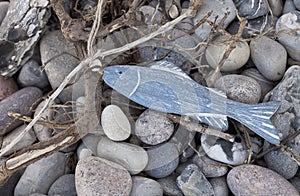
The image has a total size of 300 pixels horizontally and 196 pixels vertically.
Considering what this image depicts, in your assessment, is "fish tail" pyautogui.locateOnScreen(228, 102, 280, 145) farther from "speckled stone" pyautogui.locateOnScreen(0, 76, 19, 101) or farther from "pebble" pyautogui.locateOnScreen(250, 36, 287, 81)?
"speckled stone" pyautogui.locateOnScreen(0, 76, 19, 101)

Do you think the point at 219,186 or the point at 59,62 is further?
the point at 59,62

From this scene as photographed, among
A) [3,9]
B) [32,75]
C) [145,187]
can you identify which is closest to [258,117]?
[145,187]

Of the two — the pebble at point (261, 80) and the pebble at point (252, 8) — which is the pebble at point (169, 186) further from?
the pebble at point (252, 8)

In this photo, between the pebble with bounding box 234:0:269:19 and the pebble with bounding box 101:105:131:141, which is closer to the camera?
the pebble with bounding box 101:105:131:141

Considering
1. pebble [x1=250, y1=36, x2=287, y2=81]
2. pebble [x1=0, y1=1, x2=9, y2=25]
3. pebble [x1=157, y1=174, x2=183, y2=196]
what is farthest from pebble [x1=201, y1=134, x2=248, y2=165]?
pebble [x1=0, y1=1, x2=9, y2=25]

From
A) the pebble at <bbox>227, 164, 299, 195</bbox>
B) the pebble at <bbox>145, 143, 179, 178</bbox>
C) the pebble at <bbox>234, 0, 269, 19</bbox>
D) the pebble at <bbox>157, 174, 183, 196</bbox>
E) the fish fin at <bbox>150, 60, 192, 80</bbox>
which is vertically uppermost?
the pebble at <bbox>234, 0, 269, 19</bbox>

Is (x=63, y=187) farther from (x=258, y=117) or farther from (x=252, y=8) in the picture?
(x=252, y=8)

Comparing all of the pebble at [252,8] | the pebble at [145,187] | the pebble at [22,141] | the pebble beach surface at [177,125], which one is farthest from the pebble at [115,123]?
the pebble at [252,8]

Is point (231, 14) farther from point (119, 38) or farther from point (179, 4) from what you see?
point (119, 38)
